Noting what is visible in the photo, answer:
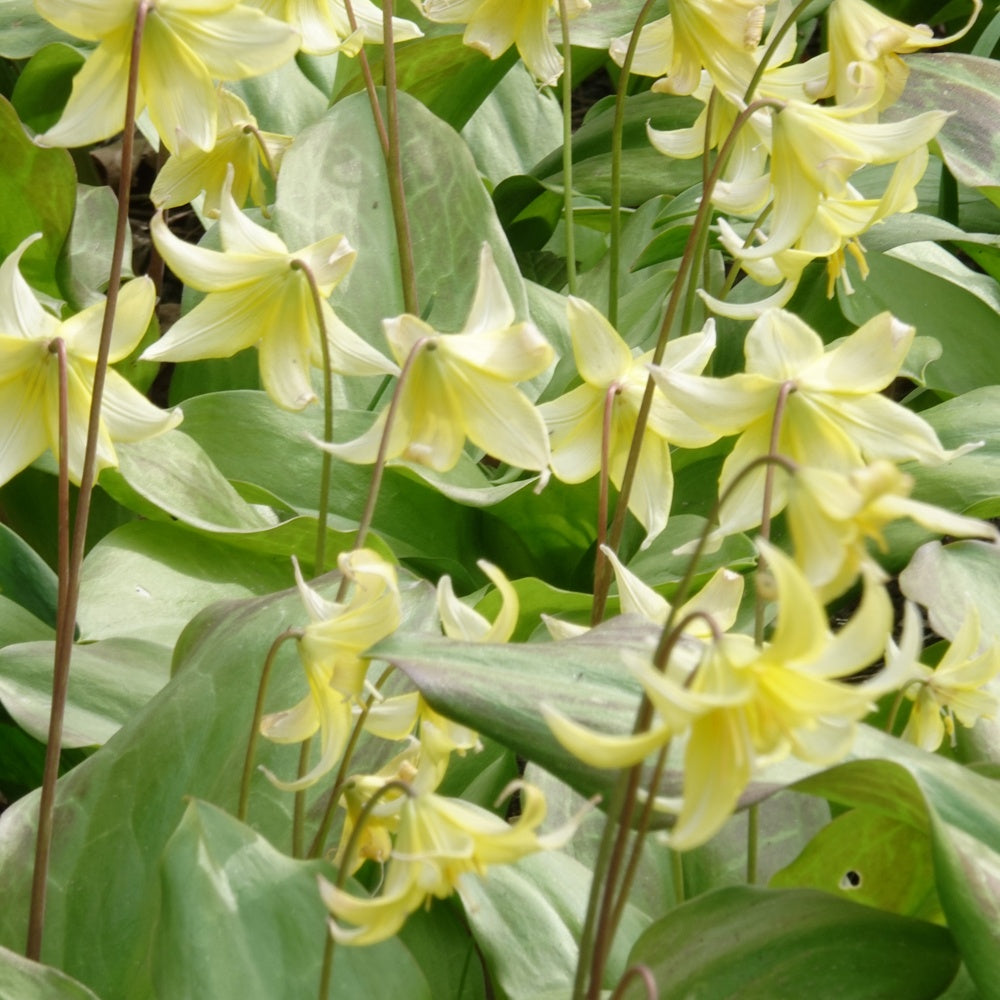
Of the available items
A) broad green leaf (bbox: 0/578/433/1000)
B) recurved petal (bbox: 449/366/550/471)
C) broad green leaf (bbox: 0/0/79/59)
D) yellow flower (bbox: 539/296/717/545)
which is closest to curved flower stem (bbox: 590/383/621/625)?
yellow flower (bbox: 539/296/717/545)

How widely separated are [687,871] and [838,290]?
0.95m

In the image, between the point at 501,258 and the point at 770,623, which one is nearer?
the point at 770,623

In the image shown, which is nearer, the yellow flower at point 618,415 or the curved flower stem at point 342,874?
the curved flower stem at point 342,874

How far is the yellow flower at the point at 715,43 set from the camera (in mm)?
1501

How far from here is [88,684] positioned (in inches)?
52.9

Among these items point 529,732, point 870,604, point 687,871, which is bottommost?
point 687,871

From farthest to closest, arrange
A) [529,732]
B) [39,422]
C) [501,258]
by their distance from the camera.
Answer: [501,258] → [39,422] → [529,732]

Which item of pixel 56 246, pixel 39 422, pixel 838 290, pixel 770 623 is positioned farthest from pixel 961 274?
pixel 39 422

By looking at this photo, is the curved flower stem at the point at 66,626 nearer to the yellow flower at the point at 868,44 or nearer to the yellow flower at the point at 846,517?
the yellow flower at the point at 846,517

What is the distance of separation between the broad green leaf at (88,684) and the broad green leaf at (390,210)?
24.1 inches

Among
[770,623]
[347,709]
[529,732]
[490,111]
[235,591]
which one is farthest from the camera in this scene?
[490,111]

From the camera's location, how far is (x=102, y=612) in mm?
1492

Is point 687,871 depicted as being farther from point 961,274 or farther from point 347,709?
point 961,274

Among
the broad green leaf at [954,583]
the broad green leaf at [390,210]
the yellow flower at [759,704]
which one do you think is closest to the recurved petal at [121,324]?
the yellow flower at [759,704]
